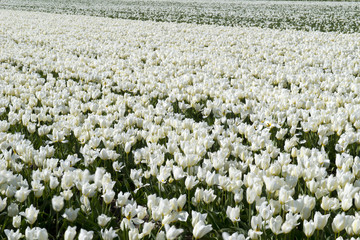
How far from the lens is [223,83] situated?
6.90 m

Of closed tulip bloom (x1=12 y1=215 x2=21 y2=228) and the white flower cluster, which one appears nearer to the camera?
closed tulip bloom (x1=12 y1=215 x2=21 y2=228)

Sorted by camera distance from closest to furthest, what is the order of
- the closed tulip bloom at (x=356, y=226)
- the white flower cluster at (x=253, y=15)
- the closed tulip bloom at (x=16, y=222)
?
the closed tulip bloom at (x=356, y=226), the closed tulip bloom at (x=16, y=222), the white flower cluster at (x=253, y=15)

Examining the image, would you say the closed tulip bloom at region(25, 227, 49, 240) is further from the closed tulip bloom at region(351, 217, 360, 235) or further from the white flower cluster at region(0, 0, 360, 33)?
the white flower cluster at region(0, 0, 360, 33)

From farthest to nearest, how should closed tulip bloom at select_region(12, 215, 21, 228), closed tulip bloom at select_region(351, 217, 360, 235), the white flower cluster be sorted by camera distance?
the white flower cluster, closed tulip bloom at select_region(12, 215, 21, 228), closed tulip bloom at select_region(351, 217, 360, 235)

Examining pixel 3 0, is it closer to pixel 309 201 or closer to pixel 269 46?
pixel 269 46

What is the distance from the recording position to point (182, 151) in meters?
4.13

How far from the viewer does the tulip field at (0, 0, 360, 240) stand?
2.66 metres

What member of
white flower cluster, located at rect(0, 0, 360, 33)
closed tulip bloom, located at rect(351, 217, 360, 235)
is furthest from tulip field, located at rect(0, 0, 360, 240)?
white flower cluster, located at rect(0, 0, 360, 33)

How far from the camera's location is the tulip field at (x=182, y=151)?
2664 mm

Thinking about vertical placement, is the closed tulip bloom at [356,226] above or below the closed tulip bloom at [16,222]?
above

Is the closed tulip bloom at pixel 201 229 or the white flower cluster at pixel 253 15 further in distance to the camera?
the white flower cluster at pixel 253 15

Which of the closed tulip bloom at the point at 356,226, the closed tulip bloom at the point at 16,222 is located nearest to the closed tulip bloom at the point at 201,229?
the closed tulip bloom at the point at 356,226

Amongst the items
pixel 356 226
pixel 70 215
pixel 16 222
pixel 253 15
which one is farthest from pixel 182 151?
pixel 253 15

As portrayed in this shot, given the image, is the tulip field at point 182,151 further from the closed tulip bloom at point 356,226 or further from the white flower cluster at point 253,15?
the white flower cluster at point 253,15
